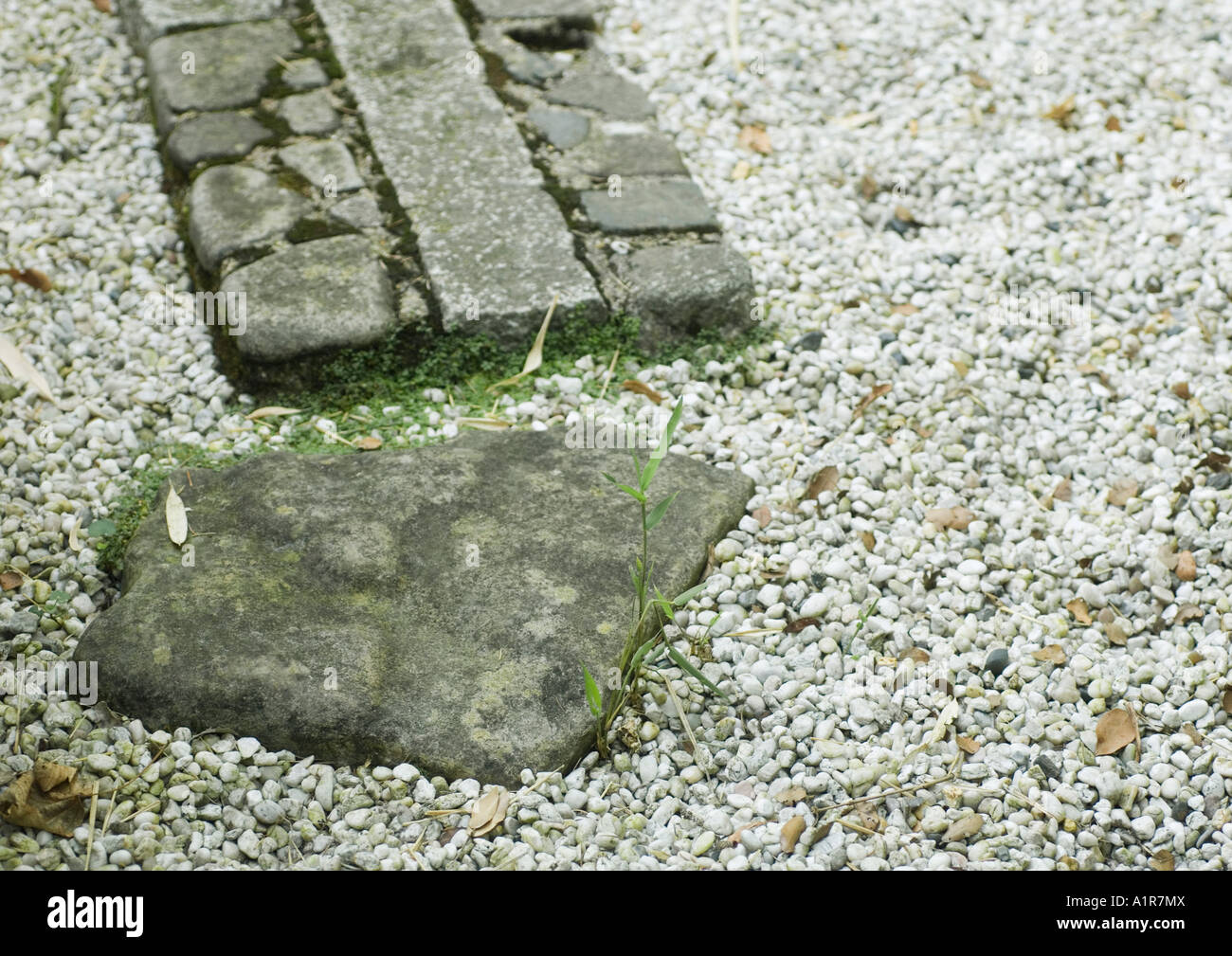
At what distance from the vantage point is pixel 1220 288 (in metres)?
3.12

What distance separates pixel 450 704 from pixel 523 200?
1756 millimetres

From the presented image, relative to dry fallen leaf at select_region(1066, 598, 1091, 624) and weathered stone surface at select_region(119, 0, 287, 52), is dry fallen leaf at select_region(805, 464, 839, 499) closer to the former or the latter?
dry fallen leaf at select_region(1066, 598, 1091, 624)

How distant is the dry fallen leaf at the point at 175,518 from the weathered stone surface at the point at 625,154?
5.40ft

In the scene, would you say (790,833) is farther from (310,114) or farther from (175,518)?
(310,114)

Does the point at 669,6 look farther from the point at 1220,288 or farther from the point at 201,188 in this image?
the point at 1220,288

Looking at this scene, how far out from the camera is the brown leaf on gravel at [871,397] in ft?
9.46

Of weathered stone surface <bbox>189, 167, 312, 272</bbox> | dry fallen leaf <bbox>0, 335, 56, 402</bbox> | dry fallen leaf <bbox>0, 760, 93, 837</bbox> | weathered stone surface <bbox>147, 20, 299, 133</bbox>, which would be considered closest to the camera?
dry fallen leaf <bbox>0, 760, 93, 837</bbox>

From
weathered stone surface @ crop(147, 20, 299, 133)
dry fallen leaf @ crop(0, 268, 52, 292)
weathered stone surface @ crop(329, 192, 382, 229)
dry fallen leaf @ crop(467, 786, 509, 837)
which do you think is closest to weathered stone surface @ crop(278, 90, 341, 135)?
weathered stone surface @ crop(147, 20, 299, 133)

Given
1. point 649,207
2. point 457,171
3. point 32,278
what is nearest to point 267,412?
point 32,278

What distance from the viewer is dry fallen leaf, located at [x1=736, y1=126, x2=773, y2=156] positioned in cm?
378

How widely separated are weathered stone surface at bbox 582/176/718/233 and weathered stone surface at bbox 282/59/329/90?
113 centimetres

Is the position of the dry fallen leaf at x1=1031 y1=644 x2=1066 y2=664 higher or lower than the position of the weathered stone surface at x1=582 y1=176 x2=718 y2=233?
lower

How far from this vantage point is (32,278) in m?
3.15

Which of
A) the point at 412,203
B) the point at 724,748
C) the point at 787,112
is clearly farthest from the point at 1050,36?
the point at 724,748
